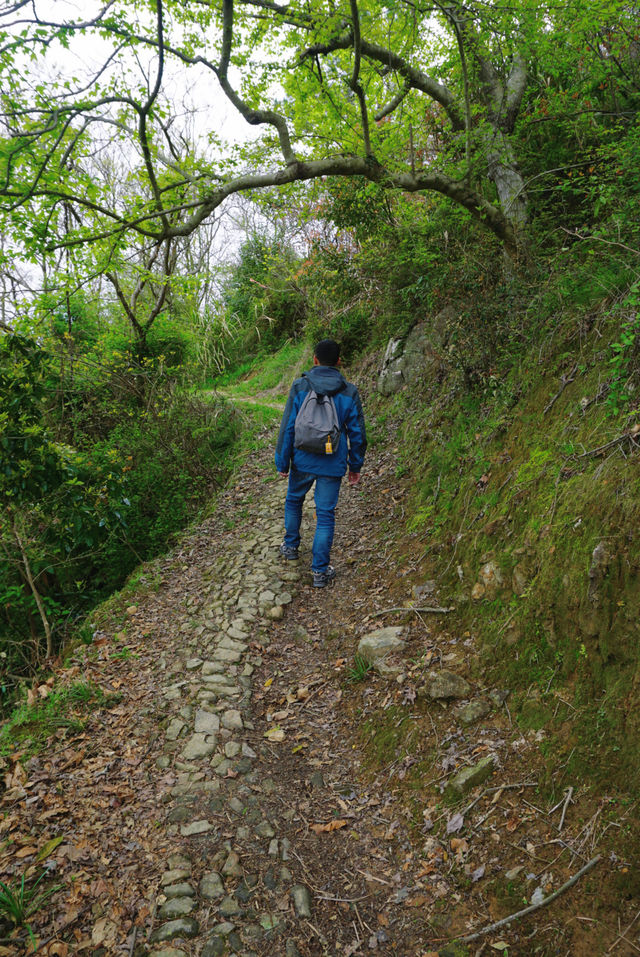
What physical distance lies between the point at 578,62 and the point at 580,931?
8.58m

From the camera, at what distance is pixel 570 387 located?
3.67 metres

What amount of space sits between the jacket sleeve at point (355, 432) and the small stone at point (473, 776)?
2921 mm

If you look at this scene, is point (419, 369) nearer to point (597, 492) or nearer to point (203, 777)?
point (597, 492)

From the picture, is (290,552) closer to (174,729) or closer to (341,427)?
(341,427)

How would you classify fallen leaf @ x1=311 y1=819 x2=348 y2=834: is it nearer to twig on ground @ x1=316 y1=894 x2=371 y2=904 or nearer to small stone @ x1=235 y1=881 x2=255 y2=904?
twig on ground @ x1=316 y1=894 x2=371 y2=904

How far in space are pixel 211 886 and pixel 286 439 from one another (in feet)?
11.5

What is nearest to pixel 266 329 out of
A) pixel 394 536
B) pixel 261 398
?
pixel 261 398

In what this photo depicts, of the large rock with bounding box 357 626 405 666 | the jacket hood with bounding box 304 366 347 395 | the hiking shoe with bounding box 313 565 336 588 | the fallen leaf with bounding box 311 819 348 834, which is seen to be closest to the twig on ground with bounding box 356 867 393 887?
the fallen leaf with bounding box 311 819 348 834

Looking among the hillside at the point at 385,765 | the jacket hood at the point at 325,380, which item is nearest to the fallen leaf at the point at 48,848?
the hillside at the point at 385,765

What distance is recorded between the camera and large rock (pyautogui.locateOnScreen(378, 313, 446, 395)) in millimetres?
7203

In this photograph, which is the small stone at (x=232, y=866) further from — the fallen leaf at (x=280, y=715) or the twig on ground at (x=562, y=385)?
the twig on ground at (x=562, y=385)

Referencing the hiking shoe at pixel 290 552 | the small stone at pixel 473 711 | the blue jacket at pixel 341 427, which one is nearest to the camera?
the small stone at pixel 473 711

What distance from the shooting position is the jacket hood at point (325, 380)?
471 cm

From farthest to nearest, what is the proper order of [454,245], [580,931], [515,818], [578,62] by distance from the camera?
[454,245] → [578,62] → [515,818] → [580,931]
